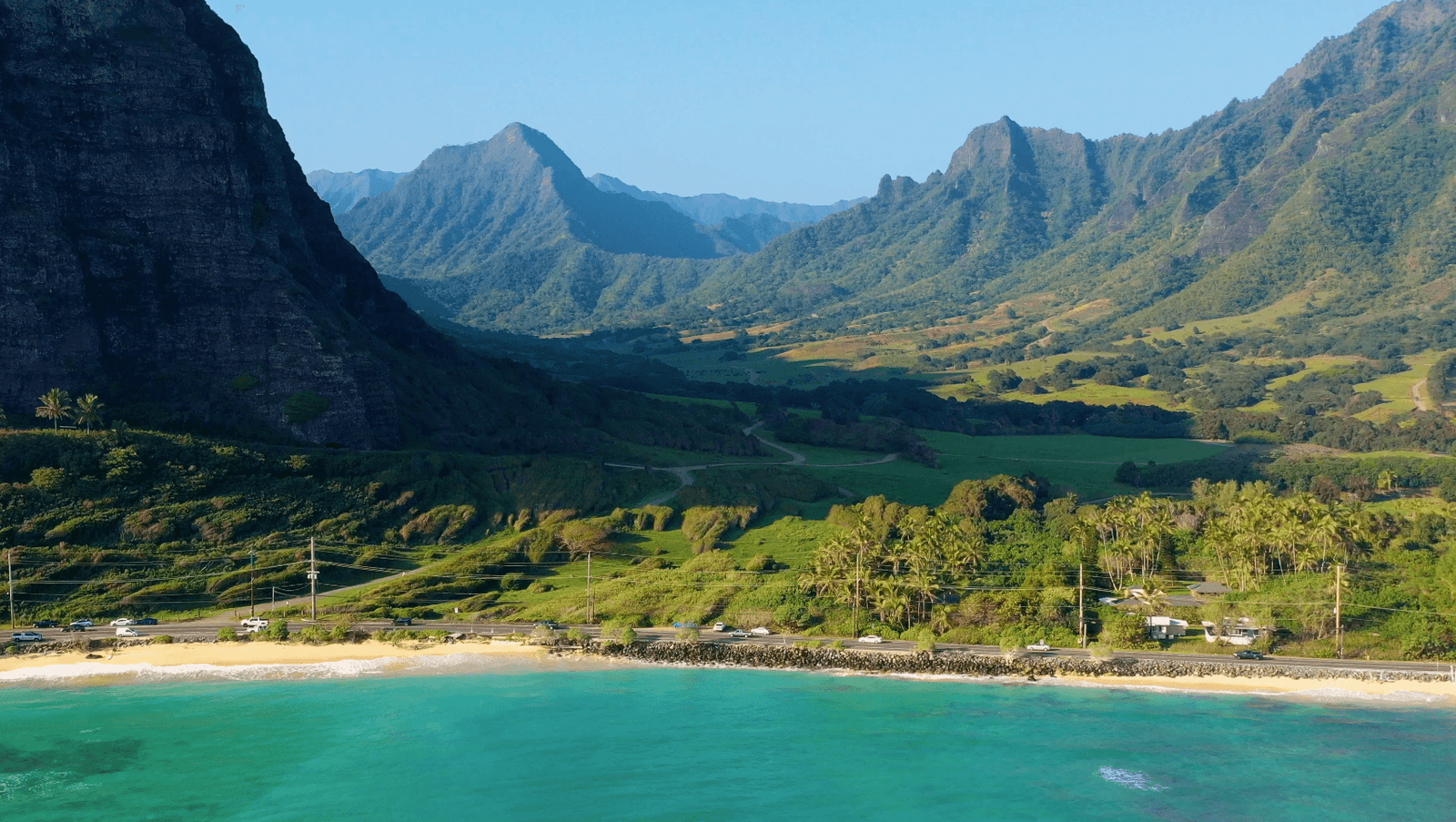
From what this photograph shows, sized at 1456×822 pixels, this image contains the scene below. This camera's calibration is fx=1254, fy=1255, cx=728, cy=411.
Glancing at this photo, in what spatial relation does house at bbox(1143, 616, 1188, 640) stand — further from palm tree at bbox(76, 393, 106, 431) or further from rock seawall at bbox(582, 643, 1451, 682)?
palm tree at bbox(76, 393, 106, 431)

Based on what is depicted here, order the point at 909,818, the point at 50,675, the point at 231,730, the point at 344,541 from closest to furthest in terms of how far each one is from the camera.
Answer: the point at 909,818 → the point at 231,730 → the point at 50,675 → the point at 344,541

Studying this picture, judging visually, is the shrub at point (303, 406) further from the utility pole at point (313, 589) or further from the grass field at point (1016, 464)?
the grass field at point (1016, 464)

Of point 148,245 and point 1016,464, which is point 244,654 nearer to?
point 148,245

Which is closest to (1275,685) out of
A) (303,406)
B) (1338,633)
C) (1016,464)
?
(1338,633)

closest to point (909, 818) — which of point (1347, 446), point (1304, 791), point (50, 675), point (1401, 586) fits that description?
point (1304, 791)

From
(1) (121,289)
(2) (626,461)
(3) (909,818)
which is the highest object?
(1) (121,289)

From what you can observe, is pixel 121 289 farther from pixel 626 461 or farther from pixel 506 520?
pixel 626 461

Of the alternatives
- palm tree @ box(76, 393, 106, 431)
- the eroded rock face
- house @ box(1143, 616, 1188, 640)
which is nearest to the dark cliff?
the eroded rock face
